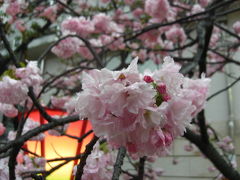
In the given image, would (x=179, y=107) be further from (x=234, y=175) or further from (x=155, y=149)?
(x=234, y=175)

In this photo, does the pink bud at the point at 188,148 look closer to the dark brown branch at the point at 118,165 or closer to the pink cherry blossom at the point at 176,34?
the pink cherry blossom at the point at 176,34

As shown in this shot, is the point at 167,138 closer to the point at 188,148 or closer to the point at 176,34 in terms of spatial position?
Result: the point at 176,34

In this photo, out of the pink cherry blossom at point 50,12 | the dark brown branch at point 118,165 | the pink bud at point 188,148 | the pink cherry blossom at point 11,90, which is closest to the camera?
the dark brown branch at point 118,165

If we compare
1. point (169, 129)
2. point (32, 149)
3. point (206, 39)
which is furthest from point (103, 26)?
point (169, 129)

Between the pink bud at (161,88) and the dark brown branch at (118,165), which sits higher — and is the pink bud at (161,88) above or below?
above

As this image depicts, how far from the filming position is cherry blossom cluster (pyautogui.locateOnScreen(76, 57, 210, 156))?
0.54 metres

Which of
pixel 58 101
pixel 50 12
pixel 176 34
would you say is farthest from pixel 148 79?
pixel 50 12

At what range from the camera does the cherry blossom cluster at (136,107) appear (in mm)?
536

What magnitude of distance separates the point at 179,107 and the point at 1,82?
94cm

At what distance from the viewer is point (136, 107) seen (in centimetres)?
54

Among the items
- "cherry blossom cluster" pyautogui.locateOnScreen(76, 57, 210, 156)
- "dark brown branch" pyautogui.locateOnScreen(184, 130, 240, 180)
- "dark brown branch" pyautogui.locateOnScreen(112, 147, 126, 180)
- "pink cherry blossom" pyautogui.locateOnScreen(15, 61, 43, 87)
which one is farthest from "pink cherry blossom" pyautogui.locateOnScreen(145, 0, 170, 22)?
"cherry blossom cluster" pyautogui.locateOnScreen(76, 57, 210, 156)

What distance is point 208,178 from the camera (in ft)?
13.2

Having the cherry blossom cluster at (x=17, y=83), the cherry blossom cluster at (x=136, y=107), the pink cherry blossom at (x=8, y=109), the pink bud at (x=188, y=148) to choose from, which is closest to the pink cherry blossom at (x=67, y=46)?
the pink cherry blossom at (x=8, y=109)

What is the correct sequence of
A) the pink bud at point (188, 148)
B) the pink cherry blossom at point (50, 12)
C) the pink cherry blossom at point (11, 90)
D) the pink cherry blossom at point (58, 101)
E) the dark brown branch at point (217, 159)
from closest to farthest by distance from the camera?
1. the pink cherry blossom at point (11, 90)
2. the dark brown branch at point (217, 159)
3. the pink cherry blossom at point (58, 101)
4. the pink cherry blossom at point (50, 12)
5. the pink bud at point (188, 148)
